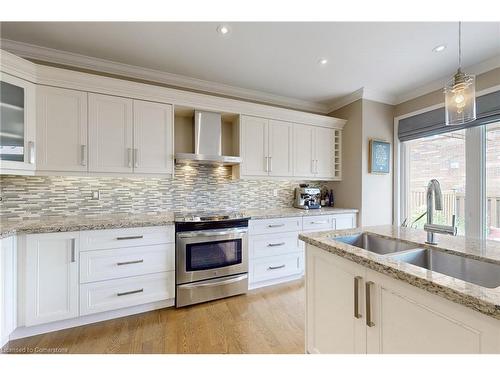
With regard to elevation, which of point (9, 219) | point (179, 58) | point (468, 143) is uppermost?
point (179, 58)

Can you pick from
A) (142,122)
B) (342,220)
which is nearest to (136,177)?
(142,122)

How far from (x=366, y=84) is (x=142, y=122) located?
2.86 meters

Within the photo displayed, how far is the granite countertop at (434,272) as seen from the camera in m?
0.71

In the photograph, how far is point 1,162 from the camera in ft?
6.04

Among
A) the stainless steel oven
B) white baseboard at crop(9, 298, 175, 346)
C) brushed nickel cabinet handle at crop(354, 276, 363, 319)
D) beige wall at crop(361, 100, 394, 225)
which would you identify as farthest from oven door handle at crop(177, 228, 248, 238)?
beige wall at crop(361, 100, 394, 225)

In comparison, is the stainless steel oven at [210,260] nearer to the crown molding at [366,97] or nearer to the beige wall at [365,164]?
the beige wall at [365,164]

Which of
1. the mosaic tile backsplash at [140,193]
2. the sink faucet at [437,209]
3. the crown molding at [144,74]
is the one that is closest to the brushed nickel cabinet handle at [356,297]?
the sink faucet at [437,209]

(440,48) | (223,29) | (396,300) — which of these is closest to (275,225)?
(396,300)

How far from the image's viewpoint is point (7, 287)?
5.57 feet

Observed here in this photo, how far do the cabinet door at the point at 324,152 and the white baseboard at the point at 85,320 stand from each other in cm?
263

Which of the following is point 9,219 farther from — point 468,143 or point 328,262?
point 468,143

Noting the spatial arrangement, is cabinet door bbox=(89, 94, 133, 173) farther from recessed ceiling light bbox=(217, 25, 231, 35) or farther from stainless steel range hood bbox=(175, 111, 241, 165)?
recessed ceiling light bbox=(217, 25, 231, 35)

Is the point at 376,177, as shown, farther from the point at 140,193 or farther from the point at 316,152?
the point at 140,193

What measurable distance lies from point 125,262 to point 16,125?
149 cm
